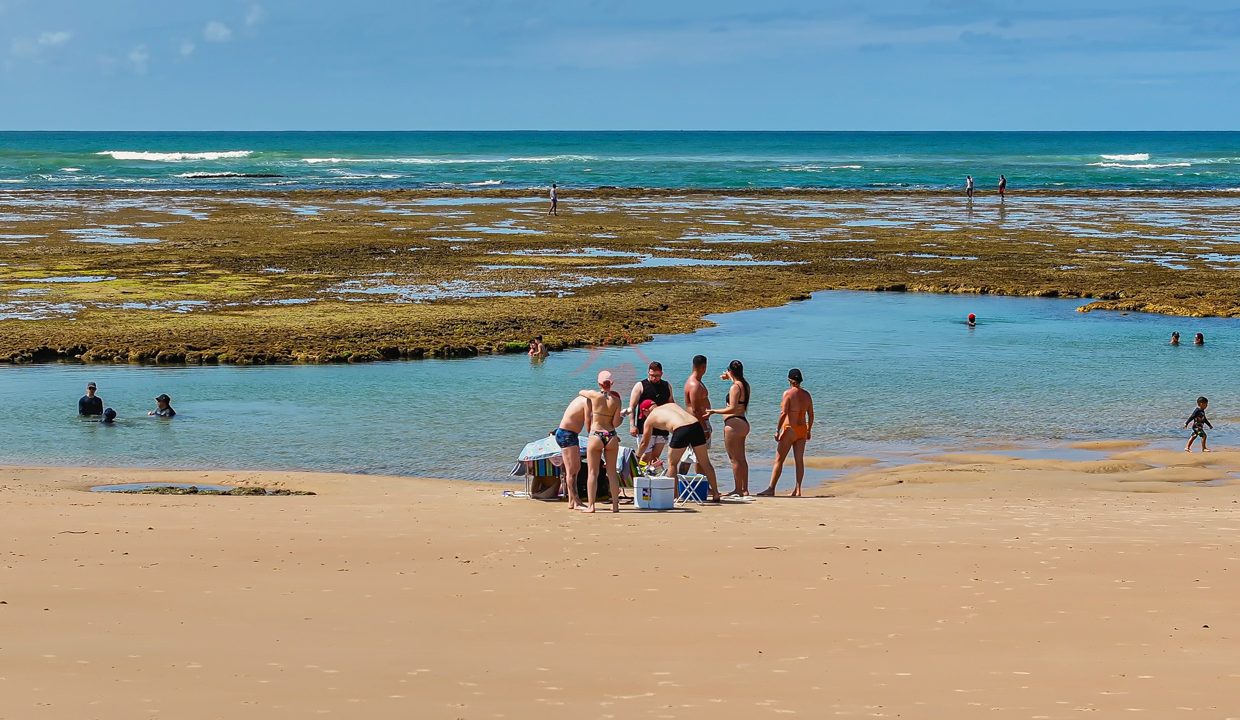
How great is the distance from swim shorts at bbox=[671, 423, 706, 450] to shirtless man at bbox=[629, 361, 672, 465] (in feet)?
1.31

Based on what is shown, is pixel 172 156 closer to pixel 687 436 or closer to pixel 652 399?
pixel 652 399

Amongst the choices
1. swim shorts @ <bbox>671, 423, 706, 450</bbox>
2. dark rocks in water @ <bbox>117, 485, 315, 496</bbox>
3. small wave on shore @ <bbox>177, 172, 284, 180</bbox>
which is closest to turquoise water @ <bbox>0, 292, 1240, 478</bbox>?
dark rocks in water @ <bbox>117, 485, 315, 496</bbox>

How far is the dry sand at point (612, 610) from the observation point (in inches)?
305

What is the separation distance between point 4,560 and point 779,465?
778 cm

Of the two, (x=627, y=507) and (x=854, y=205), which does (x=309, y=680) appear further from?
(x=854, y=205)

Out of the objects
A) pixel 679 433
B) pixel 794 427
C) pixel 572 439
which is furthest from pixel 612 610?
pixel 794 427

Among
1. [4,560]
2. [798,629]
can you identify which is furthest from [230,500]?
[798,629]

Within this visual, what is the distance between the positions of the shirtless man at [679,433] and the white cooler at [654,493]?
1.45 feet

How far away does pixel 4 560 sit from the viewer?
10539 mm

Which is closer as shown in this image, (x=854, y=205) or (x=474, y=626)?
(x=474, y=626)

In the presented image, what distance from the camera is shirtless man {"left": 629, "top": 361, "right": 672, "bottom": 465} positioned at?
14211mm

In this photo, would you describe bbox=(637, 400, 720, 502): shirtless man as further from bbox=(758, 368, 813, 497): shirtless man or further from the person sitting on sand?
the person sitting on sand

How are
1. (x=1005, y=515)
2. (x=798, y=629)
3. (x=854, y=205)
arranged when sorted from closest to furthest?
(x=798, y=629) → (x=1005, y=515) → (x=854, y=205)

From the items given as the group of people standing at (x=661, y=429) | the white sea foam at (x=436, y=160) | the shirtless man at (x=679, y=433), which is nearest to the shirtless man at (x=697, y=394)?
the group of people standing at (x=661, y=429)
